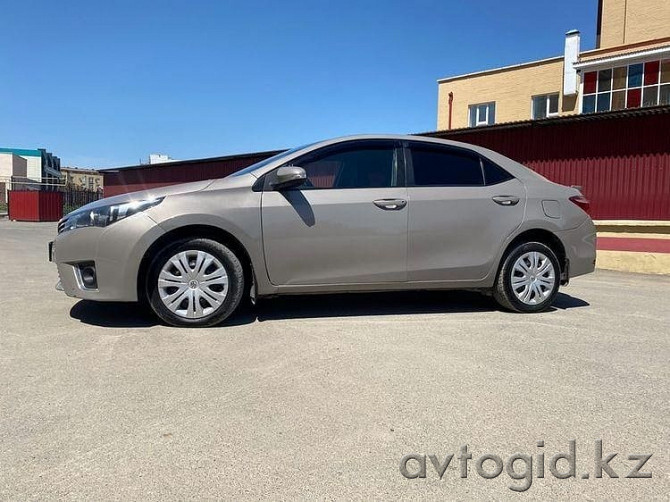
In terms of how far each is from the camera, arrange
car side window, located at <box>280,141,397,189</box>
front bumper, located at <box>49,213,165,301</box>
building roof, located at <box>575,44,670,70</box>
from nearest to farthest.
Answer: front bumper, located at <box>49,213,165,301</box>, car side window, located at <box>280,141,397,189</box>, building roof, located at <box>575,44,670,70</box>

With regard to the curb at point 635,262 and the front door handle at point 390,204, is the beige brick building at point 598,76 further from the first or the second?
the front door handle at point 390,204

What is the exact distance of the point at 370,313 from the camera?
5.16 meters

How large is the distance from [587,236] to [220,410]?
4.35 meters

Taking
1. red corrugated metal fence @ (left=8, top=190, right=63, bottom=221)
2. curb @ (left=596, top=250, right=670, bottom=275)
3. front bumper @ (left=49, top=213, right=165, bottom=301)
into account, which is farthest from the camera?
red corrugated metal fence @ (left=8, top=190, right=63, bottom=221)

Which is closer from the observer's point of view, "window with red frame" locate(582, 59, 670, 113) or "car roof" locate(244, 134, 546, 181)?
"car roof" locate(244, 134, 546, 181)

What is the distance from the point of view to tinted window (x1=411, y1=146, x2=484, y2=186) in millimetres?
4977

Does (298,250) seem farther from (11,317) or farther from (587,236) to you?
(587,236)

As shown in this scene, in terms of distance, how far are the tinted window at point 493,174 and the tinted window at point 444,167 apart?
7 cm

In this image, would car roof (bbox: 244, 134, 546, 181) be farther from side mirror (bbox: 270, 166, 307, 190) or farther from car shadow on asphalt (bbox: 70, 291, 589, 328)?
car shadow on asphalt (bbox: 70, 291, 589, 328)

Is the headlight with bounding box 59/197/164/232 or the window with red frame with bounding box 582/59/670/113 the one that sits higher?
the window with red frame with bounding box 582/59/670/113

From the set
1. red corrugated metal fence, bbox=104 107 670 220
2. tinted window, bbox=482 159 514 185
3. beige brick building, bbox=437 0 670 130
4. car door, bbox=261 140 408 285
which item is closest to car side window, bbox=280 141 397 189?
car door, bbox=261 140 408 285

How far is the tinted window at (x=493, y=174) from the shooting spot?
5189mm

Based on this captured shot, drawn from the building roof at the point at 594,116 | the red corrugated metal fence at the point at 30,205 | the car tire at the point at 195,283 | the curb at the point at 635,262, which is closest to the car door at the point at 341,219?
the car tire at the point at 195,283

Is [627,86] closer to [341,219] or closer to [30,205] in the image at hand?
[341,219]
